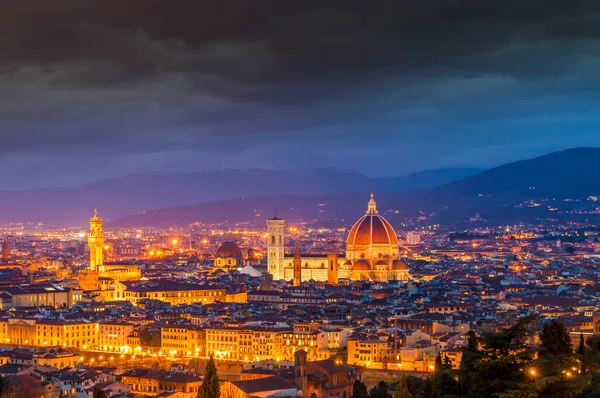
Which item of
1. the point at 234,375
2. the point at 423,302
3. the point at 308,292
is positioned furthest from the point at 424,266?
the point at 234,375

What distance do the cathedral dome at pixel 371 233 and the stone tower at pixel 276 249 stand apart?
5.04 m

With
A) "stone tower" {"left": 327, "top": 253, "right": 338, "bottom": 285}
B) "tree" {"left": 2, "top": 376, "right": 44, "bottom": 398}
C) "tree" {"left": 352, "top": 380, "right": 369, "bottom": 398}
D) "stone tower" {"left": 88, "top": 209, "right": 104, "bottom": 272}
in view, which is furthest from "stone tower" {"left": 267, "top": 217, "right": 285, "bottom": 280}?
"tree" {"left": 352, "top": 380, "right": 369, "bottom": 398}

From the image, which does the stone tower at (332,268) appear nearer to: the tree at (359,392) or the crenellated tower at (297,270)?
the crenellated tower at (297,270)

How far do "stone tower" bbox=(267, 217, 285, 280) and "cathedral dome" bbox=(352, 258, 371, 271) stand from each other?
5512mm

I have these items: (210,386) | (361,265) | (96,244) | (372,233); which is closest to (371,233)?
(372,233)

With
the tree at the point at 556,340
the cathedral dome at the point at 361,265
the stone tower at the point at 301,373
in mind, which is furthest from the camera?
the cathedral dome at the point at 361,265

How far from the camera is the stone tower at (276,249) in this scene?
9788 centimetres

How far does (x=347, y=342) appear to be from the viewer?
178 feet

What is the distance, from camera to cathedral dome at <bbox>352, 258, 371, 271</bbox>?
3772 inches

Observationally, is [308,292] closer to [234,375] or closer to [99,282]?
[99,282]

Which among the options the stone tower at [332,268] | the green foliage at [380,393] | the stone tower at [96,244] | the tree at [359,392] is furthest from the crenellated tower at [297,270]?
the tree at [359,392]

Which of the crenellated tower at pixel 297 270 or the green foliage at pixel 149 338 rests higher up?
the crenellated tower at pixel 297 270

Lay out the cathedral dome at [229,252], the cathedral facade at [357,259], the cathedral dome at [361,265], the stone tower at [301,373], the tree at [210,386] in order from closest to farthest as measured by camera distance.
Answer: the tree at [210,386] → the stone tower at [301,373] → the cathedral facade at [357,259] → the cathedral dome at [361,265] → the cathedral dome at [229,252]

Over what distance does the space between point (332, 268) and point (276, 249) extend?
20.2ft
